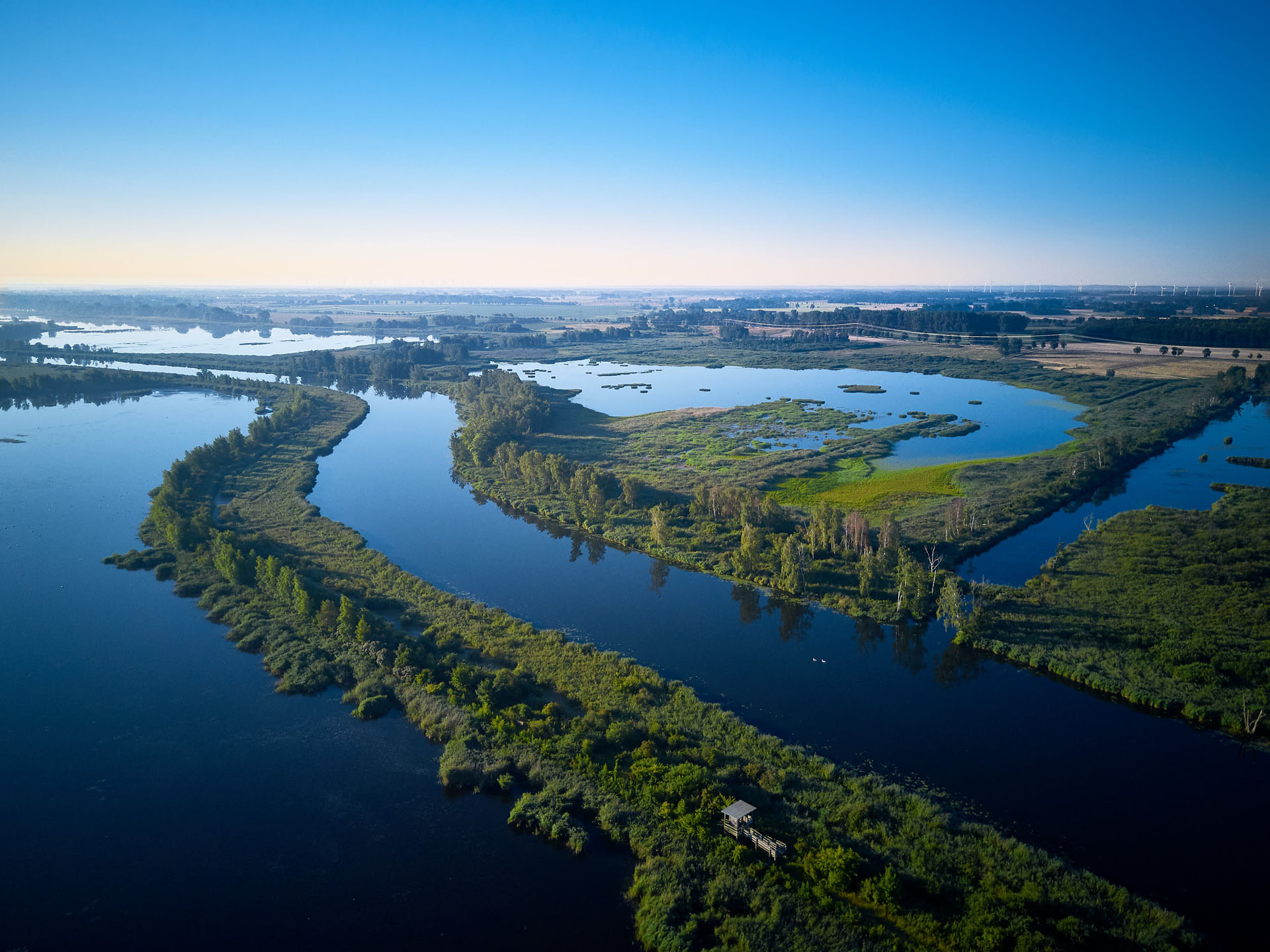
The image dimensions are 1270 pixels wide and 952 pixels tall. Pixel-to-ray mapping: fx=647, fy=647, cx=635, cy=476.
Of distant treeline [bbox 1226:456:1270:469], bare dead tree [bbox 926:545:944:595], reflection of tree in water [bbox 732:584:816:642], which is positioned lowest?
reflection of tree in water [bbox 732:584:816:642]

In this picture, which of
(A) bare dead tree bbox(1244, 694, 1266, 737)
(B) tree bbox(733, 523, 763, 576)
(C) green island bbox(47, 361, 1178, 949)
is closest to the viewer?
(C) green island bbox(47, 361, 1178, 949)

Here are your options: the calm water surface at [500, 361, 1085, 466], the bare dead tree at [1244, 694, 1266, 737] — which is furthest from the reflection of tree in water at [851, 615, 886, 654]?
the calm water surface at [500, 361, 1085, 466]

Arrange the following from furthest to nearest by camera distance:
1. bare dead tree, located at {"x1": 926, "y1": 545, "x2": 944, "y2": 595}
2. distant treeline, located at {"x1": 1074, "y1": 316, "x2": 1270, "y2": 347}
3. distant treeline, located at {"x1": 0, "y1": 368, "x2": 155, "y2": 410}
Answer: distant treeline, located at {"x1": 1074, "y1": 316, "x2": 1270, "y2": 347}, distant treeline, located at {"x1": 0, "y1": 368, "x2": 155, "y2": 410}, bare dead tree, located at {"x1": 926, "y1": 545, "x2": 944, "y2": 595}

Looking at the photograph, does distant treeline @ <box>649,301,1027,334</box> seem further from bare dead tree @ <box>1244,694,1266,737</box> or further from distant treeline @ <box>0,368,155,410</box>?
bare dead tree @ <box>1244,694,1266,737</box>

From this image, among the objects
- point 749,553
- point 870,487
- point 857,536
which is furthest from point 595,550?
point 870,487

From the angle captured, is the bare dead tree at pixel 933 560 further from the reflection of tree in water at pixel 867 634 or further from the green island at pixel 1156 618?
the reflection of tree in water at pixel 867 634

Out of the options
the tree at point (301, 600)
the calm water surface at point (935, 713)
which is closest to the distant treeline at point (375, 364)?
the calm water surface at point (935, 713)
